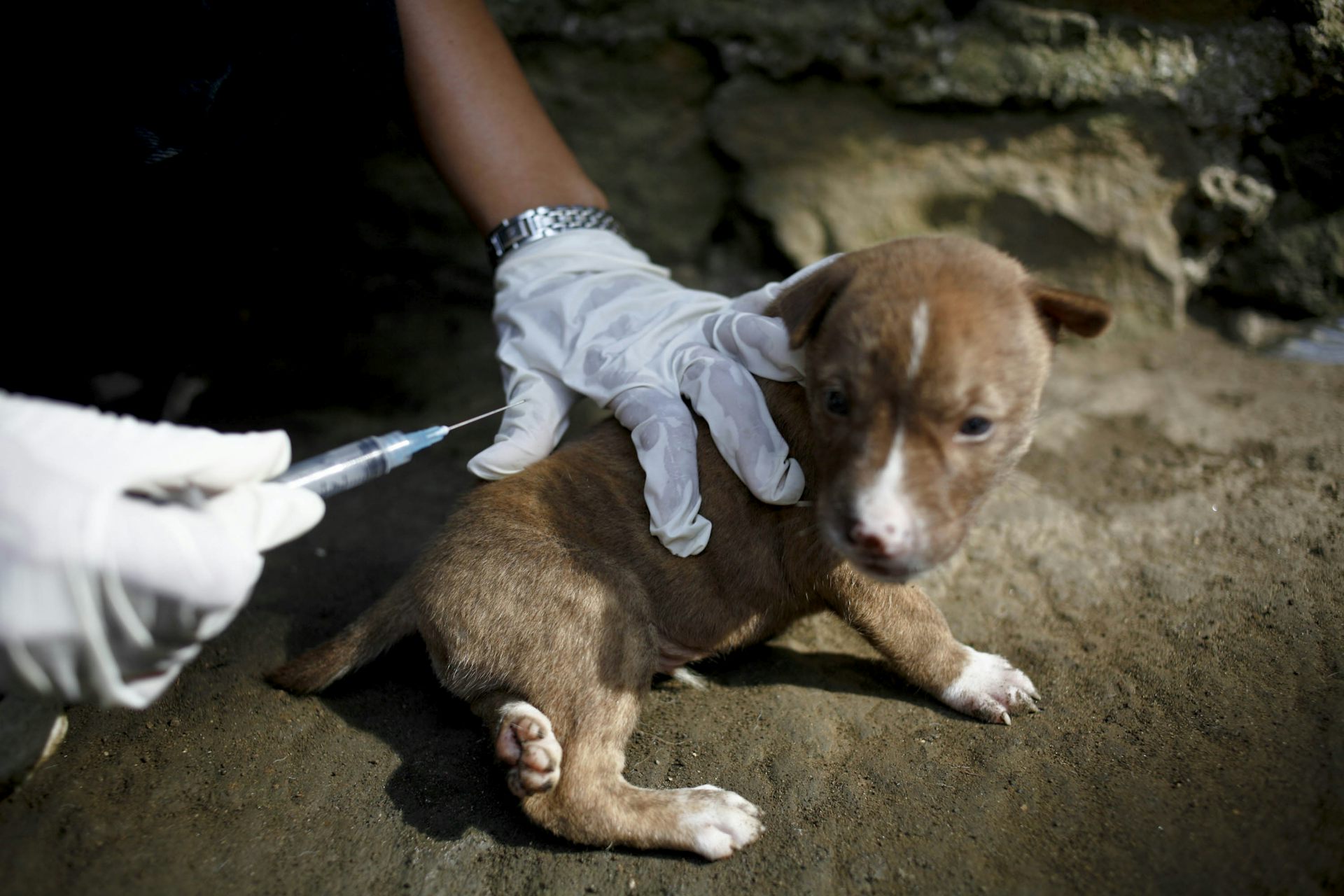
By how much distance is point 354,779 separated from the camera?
10.00ft

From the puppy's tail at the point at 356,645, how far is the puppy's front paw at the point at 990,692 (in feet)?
6.73

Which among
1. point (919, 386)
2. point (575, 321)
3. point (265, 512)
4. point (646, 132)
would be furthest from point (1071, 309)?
point (646, 132)

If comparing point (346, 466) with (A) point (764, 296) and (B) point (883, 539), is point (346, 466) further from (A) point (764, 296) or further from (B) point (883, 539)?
(B) point (883, 539)

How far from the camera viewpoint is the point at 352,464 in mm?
3049

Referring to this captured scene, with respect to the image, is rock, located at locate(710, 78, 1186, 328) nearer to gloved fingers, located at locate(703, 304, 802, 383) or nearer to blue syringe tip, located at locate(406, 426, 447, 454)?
gloved fingers, located at locate(703, 304, 802, 383)

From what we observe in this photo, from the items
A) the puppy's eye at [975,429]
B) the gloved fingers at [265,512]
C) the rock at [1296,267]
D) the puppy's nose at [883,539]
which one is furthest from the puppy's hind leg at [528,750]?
the rock at [1296,267]

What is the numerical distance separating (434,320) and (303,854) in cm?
393

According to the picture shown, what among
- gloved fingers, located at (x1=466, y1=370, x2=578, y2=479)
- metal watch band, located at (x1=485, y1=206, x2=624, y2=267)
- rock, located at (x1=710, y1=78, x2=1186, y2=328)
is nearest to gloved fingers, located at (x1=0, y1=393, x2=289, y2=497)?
gloved fingers, located at (x1=466, y1=370, x2=578, y2=479)

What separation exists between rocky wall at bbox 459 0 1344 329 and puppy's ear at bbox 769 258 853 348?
271cm

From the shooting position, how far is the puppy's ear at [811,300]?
2883 millimetres

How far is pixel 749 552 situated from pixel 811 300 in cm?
96

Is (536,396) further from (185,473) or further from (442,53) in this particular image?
(442,53)

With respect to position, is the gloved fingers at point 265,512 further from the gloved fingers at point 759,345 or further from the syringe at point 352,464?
the gloved fingers at point 759,345

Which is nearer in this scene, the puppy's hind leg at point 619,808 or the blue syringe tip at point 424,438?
the puppy's hind leg at point 619,808
